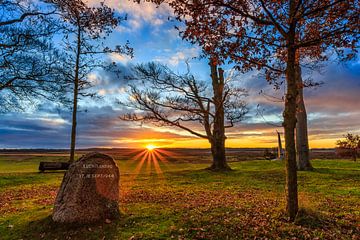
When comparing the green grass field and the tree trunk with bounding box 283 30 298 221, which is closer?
the green grass field

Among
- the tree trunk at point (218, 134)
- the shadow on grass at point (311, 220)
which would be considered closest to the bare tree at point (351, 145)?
the tree trunk at point (218, 134)

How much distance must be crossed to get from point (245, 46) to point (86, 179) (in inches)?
233

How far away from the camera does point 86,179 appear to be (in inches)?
311

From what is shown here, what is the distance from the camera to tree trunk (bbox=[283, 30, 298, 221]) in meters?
7.50

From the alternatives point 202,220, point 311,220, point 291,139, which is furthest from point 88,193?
point 311,220

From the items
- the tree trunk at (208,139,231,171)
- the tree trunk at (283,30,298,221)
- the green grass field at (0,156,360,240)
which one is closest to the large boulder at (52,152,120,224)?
the green grass field at (0,156,360,240)

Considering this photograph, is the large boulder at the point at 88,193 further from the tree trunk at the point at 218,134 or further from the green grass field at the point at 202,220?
the tree trunk at the point at 218,134

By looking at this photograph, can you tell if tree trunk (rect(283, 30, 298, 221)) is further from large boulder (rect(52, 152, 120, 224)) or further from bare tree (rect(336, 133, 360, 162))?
bare tree (rect(336, 133, 360, 162))

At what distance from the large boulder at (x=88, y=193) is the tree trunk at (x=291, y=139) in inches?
190

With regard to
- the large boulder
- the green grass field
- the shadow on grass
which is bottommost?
the green grass field

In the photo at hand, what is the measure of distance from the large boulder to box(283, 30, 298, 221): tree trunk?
484cm

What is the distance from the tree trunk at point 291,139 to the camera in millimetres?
7504

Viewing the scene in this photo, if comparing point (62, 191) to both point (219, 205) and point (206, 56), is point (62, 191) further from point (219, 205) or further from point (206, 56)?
point (206, 56)

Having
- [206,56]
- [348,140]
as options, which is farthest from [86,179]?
[348,140]
